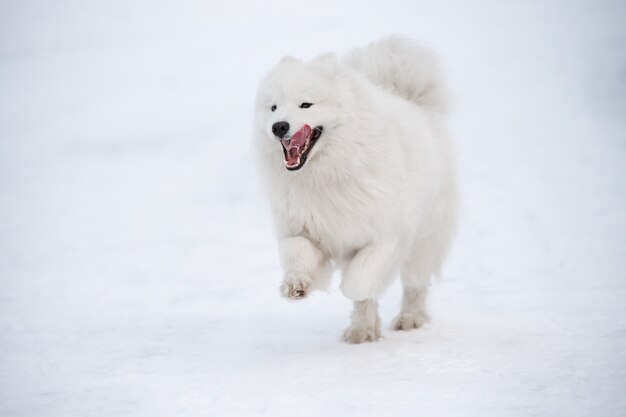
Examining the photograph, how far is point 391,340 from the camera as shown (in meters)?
4.55

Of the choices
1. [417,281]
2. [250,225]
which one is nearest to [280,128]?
[417,281]

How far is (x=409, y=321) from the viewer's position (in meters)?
4.96

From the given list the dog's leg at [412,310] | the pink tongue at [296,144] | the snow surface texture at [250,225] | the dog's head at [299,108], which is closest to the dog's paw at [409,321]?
the dog's leg at [412,310]

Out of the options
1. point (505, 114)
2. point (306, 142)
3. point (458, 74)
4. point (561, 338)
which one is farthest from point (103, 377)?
point (458, 74)

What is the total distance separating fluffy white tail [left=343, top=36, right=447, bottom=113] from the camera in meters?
5.25

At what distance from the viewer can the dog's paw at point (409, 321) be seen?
496 centimetres

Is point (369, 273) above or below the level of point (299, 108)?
below

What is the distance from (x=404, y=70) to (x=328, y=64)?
979 mm

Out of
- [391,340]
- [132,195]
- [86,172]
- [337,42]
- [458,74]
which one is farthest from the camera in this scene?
[337,42]

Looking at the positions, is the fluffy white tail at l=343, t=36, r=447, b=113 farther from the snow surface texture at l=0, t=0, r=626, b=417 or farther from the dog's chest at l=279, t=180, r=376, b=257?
the dog's chest at l=279, t=180, r=376, b=257

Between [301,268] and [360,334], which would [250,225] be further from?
[301,268]

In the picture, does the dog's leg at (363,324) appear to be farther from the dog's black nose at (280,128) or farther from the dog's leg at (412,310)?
the dog's black nose at (280,128)

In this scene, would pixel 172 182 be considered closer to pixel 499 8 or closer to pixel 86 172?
pixel 86 172

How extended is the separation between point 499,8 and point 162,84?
6.93 metres
